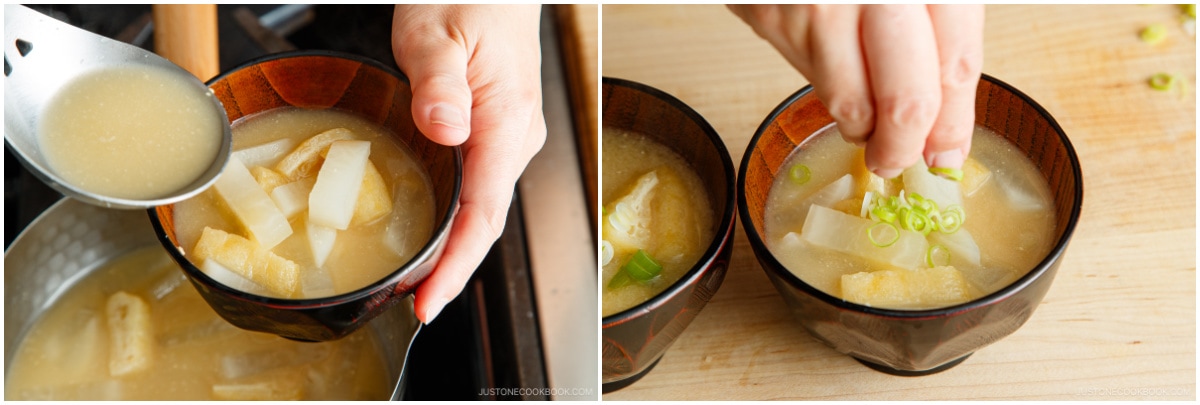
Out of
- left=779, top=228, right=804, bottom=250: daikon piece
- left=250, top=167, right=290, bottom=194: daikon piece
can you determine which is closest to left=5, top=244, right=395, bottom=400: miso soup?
left=250, top=167, right=290, bottom=194: daikon piece

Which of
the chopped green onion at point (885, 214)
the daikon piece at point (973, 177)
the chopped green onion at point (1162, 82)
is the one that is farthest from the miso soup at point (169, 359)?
the chopped green onion at point (1162, 82)

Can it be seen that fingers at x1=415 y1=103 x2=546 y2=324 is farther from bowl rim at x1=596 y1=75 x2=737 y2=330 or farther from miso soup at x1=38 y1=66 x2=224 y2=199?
miso soup at x1=38 y1=66 x2=224 y2=199

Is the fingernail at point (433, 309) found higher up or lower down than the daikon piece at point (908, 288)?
lower down

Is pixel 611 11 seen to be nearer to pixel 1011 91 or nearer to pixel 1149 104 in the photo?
pixel 1011 91

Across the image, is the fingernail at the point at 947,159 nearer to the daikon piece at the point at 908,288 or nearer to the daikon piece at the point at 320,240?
the daikon piece at the point at 908,288

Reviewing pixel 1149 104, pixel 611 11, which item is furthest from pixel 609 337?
pixel 1149 104

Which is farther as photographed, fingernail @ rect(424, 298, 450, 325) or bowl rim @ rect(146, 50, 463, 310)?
fingernail @ rect(424, 298, 450, 325)
